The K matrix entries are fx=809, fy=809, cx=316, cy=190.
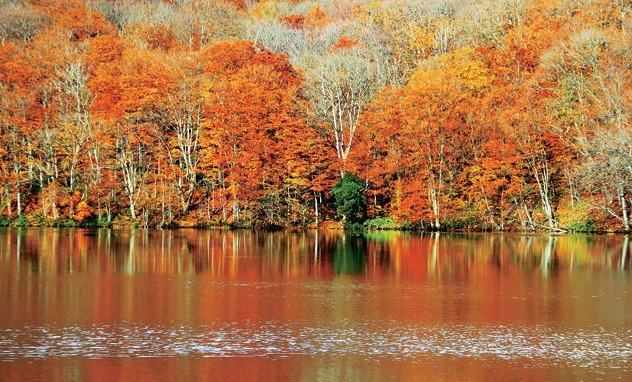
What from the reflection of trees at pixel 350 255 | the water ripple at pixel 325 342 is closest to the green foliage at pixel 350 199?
the reflection of trees at pixel 350 255

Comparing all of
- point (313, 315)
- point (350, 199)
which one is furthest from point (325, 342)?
point (350, 199)

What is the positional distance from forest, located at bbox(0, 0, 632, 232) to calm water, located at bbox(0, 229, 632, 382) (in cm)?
1406

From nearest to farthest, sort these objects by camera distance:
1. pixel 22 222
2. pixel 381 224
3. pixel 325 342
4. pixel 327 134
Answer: pixel 325 342
pixel 381 224
pixel 22 222
pixel 327 134

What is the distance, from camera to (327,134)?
56000 mm

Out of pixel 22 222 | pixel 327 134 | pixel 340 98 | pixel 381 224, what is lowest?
pixel 381 224

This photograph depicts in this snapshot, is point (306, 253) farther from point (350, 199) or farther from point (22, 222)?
point (22, 222)

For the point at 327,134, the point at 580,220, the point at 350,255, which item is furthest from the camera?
the point at 327,134

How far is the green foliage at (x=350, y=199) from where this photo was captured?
50.2 metres

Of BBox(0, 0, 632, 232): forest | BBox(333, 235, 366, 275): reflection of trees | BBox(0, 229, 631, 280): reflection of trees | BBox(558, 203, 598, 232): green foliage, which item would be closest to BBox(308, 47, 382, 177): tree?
BBox(0, 0, 632, 232): forest

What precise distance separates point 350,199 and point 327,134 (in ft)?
24.0

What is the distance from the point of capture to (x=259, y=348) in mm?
15125

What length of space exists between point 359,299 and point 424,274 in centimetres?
618

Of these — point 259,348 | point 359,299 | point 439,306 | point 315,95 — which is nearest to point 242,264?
point 359,299

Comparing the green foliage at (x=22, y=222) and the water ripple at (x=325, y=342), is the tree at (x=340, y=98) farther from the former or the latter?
the water ripple at (x=325, y=342)
